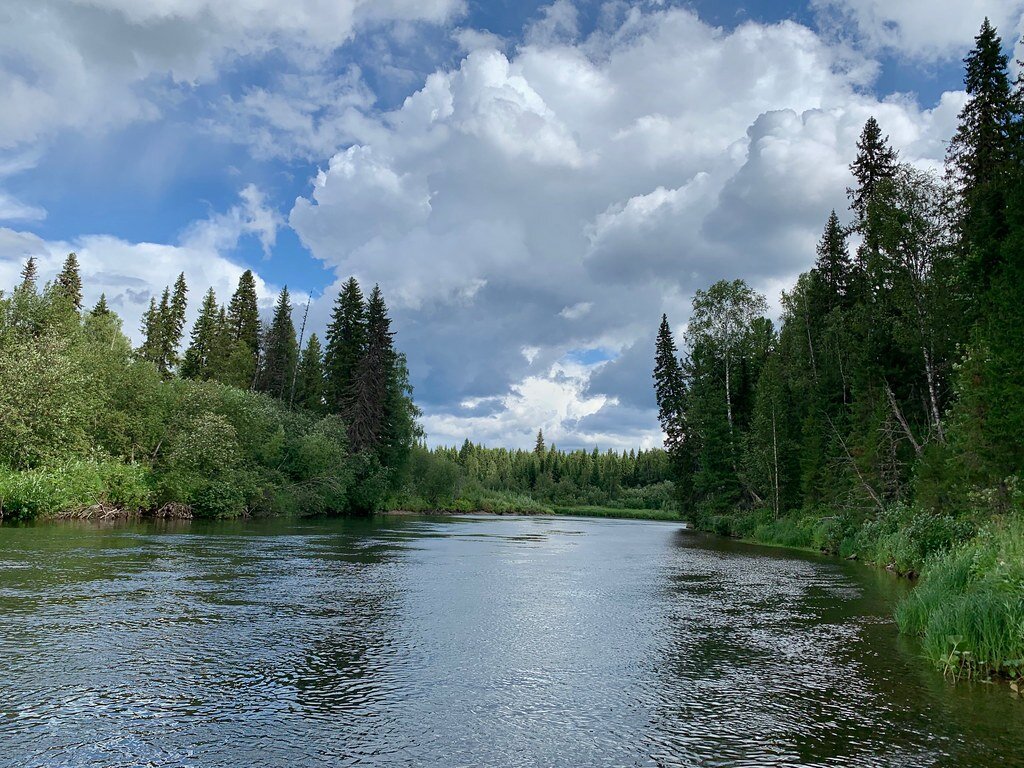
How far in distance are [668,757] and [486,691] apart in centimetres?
279

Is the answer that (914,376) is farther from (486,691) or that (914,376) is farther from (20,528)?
(20,528)

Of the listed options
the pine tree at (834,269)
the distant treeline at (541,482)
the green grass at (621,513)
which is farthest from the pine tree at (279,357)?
the green grass at (621,513)

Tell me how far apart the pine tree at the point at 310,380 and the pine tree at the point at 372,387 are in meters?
13.5

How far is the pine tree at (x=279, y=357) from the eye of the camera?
257 ft

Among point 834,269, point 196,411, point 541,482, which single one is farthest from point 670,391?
point 541,482

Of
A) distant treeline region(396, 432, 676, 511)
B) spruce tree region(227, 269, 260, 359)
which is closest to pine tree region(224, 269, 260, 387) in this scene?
spruce tree region(227, 269, 260, 359)

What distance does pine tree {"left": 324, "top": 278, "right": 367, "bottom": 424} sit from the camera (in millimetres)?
67125

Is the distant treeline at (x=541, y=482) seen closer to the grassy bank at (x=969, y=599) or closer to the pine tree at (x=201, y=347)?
the pine tree at (x=201, y=347)

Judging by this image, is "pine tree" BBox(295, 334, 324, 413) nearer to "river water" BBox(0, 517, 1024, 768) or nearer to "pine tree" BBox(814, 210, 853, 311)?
"pine tree" BBox(814, 210, 853, 311)

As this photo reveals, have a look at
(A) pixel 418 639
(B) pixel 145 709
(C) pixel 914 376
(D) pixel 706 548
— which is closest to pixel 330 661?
(A) pixel 418 639

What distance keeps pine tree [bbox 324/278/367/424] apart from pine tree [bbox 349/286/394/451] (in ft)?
2.88

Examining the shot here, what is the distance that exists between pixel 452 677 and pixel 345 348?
201 ft

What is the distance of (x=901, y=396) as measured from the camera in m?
39.4

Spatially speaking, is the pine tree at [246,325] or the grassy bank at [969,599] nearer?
the grassy bank at [969,599]
